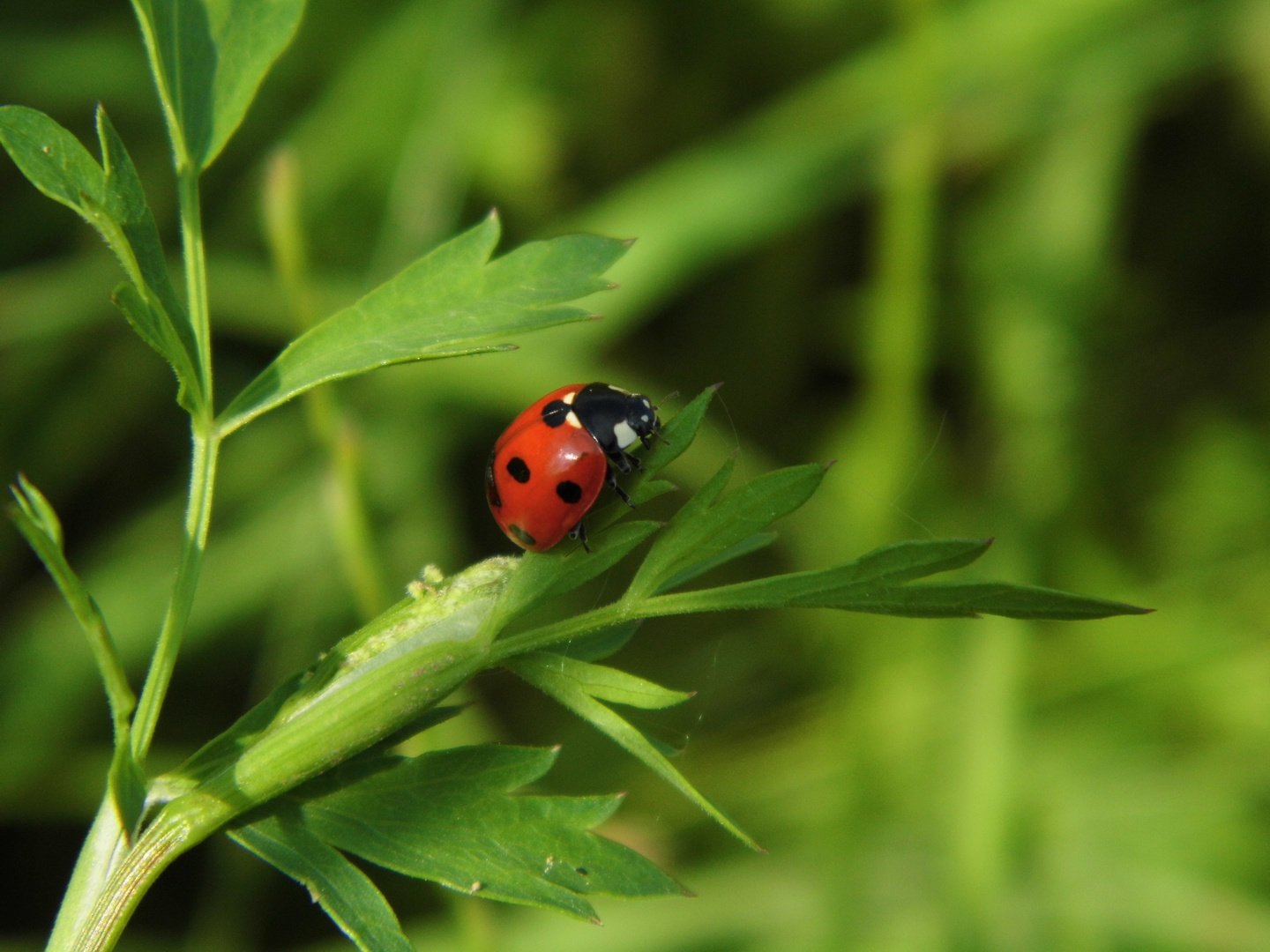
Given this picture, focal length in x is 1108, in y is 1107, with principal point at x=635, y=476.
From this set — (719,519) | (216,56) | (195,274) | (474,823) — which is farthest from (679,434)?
(216,56)

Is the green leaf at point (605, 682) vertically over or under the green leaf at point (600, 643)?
over

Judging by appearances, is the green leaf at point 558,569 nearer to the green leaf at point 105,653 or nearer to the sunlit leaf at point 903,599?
the sunlit leaf at point 903,599

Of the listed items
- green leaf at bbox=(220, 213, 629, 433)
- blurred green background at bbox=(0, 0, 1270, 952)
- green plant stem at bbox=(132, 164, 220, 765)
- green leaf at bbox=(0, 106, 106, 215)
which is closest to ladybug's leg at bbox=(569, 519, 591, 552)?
green leaf at bbox=(220, 213, 629, 433)

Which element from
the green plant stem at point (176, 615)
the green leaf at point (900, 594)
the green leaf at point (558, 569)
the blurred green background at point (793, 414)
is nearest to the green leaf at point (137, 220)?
the green plant stem at point (176, 615)

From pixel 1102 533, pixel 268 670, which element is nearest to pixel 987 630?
pixel 1102 533

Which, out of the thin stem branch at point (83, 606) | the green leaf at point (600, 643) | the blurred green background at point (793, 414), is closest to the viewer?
the thin stem branch at point (83, 606)

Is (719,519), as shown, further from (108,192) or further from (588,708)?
(108,192)
